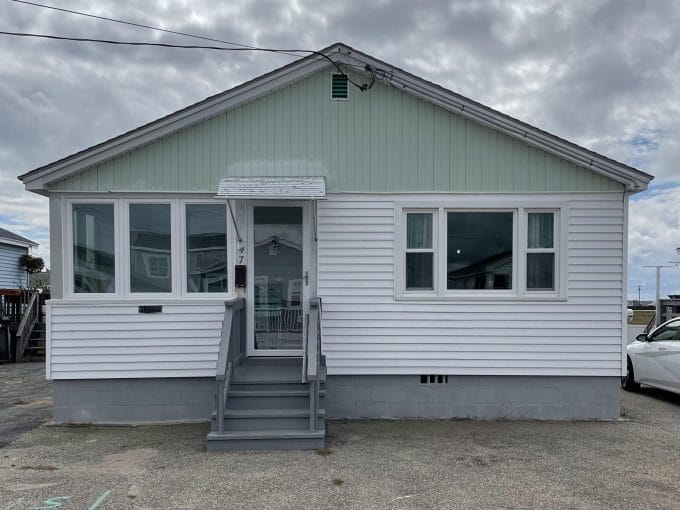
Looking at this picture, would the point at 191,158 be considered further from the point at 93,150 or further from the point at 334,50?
the point at 334,50

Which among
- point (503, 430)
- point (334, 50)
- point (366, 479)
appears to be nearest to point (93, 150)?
point (334, 50)

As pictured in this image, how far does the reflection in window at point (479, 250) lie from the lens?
6934mm

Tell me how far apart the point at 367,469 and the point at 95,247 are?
4.70 m

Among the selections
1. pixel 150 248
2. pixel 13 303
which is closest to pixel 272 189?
pixel 150 248

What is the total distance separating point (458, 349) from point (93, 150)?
5.65m

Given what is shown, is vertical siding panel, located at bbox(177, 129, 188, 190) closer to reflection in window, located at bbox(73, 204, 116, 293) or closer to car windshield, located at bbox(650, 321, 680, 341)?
reflection in window, located at bbox(73, 204, 116, 293)

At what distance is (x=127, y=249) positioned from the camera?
6785 millimetres

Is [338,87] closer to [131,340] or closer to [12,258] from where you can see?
[131,340]

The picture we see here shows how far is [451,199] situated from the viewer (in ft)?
22.6

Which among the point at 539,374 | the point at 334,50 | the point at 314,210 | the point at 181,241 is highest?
the point at 334,50

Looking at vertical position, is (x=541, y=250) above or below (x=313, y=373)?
above

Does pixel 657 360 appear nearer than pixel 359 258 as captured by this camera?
No

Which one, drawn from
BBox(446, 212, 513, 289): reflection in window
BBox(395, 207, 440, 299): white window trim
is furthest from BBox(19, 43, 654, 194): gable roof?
BBox(395, 207, 440, 299): white window trim

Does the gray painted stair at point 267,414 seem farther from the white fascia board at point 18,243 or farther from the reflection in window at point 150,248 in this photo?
the white fascia board at point 18,243
